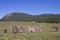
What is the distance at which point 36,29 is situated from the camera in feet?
42.0

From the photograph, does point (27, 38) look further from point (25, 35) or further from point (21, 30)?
point (21, 30)

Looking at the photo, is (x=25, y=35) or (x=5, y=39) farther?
(x=25, y=35)

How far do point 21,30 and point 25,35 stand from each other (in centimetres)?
128

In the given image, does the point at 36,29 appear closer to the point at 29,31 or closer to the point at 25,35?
the point at 29,31

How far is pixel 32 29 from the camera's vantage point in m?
12.5

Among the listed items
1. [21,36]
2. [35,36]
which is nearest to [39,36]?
[35,36]

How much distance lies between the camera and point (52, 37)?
10.5 meters

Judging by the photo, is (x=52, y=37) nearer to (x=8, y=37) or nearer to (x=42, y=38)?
(x=42, y=38)

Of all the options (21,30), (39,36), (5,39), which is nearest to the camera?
(5,39)

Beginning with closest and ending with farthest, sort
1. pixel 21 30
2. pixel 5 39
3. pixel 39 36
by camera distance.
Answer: pixel 5 39, pixel 39 36, pixel 21 30

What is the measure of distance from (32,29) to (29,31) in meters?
0.26

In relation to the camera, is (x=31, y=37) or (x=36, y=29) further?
(x=36, y=29)

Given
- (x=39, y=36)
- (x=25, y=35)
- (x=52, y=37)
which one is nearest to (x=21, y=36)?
(x=25, y=35)

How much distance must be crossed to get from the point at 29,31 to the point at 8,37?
215cm
